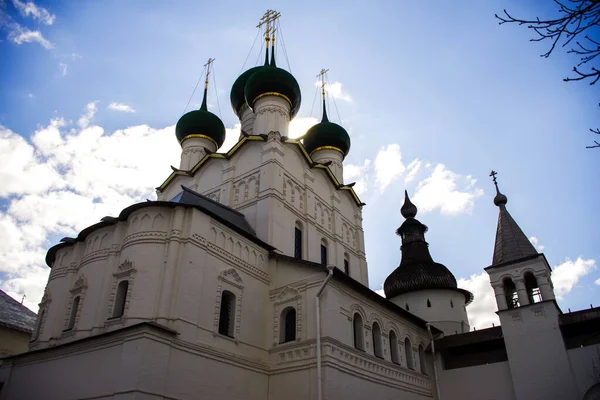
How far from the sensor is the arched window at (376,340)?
13.6m

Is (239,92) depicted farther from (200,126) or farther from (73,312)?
(73,312)

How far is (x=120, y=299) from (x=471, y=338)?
1185 centimetres

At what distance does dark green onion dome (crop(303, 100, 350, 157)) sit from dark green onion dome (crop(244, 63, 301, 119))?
333 centimetres

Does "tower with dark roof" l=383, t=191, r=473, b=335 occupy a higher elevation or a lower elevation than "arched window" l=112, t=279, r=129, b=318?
higher

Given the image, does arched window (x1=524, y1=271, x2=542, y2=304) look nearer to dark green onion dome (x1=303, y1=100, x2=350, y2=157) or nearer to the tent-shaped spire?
the tent-shaped spire

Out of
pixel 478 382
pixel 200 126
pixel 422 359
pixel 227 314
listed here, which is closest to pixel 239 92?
pixel 200 126

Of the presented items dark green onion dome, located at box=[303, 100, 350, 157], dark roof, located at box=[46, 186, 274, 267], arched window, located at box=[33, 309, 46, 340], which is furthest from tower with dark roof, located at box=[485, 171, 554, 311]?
arched window, located at box=[33, 309, 46, 340]

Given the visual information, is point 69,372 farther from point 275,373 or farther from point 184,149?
point 184,149

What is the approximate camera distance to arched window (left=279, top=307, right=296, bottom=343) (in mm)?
12181

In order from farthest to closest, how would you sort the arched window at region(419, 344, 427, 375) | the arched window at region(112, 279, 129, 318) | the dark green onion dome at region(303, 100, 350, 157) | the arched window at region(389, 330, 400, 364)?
the dark green onion dome at region(303, 100, 350, 157), the arched window at region(419, 344, 427, 375), the arched window at region(389, 330, 400, 364), the arched window at region(112, 279, 129, 318)

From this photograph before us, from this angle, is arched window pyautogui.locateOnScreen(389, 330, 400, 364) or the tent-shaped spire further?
the tent-shaped spire

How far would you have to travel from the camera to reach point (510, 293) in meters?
16.5

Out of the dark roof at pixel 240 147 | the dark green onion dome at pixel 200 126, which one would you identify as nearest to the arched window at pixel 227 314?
the dark roof at pixel 240 147

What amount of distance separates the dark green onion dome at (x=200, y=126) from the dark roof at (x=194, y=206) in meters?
6.16
